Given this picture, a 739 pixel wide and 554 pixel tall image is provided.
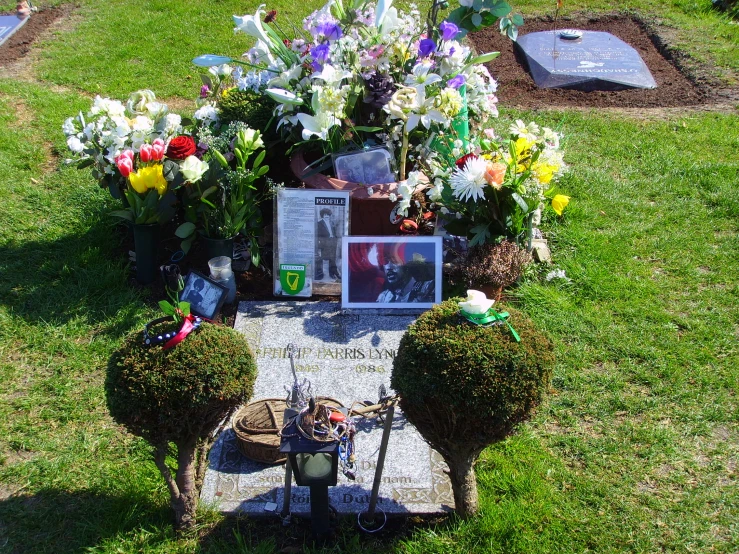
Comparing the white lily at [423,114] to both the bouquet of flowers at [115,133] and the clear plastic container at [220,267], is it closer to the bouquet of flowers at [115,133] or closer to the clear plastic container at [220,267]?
the clear plastic container at [220,267]

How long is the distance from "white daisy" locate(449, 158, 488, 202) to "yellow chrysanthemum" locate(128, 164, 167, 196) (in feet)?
5.88

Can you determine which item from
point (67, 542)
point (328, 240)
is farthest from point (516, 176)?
point (67, 542)

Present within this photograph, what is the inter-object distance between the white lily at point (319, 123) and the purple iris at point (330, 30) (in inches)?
25.2

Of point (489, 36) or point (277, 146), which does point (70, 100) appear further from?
point (489, 36)

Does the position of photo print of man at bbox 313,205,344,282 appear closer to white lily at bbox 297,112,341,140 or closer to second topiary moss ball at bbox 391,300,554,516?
white lily at bbox 297,112,341,140

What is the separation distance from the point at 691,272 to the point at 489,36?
4.98m

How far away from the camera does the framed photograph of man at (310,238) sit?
4.43 meters

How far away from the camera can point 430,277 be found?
4387 mm

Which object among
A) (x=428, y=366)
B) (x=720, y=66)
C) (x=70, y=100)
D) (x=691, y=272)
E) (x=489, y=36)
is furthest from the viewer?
(x=489, y=36)

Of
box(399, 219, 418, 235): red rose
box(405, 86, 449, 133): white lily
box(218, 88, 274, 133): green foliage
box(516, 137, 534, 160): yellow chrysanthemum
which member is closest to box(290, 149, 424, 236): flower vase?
box(399, 219, 418, 235): red rose

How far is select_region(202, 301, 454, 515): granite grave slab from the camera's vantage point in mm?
3072

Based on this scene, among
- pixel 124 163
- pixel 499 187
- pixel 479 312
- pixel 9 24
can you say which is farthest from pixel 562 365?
pixel 9 24

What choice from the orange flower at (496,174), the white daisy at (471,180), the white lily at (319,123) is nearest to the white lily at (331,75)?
the white lily at (319,123)

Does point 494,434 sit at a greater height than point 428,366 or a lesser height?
lesser
